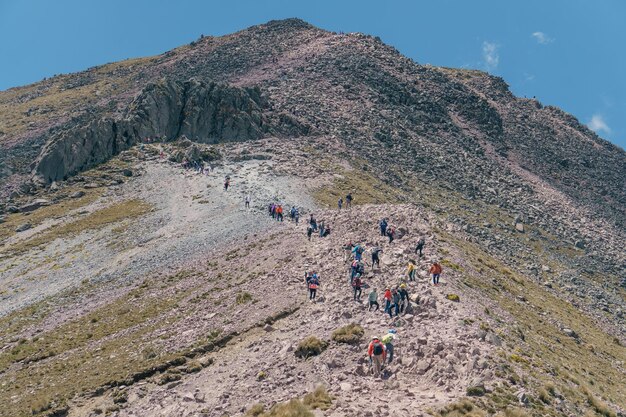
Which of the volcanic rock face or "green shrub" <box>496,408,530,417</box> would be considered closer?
"green shrub" <box>496,408,530,417</box>

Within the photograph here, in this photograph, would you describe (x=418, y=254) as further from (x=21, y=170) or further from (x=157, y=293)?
(x=21, y=170)

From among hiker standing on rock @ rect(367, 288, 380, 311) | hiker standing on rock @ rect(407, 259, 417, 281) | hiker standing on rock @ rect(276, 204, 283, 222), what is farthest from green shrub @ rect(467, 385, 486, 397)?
hiker standing on rock @ rect(276, 204, 283, 222)

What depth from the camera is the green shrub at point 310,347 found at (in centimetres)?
2764

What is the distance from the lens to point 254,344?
3188 cm

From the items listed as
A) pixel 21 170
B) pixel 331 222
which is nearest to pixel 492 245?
pixel 331 222

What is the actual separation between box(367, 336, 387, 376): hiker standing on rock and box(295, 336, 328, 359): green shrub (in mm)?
3283

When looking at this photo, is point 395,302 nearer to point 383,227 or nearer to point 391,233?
point 391,233

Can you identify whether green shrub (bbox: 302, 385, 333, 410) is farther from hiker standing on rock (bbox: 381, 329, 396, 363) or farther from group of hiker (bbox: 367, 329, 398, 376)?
hiker standing on rock (bbox: 381, 329, 396, 363)

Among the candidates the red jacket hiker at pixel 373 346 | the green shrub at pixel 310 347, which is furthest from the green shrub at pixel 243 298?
the red jacket hiker at pixel 373 346

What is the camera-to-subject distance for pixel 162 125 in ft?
313

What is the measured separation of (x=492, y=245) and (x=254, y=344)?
147 feet

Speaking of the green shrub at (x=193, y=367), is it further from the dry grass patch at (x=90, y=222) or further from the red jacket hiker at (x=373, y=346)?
the dry grass patch at (x=90, y=222)

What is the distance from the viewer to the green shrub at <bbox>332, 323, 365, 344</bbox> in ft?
90.9

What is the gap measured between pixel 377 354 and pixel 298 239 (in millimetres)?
23762
